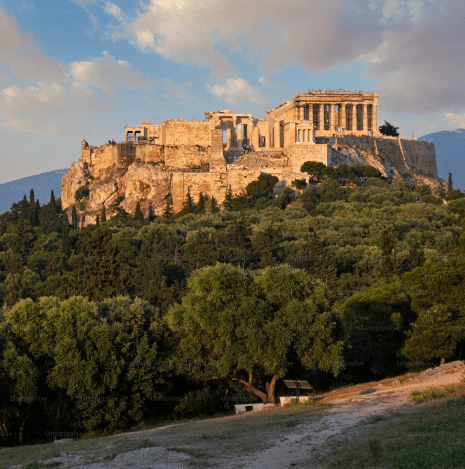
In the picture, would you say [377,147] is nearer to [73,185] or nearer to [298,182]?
[298,182]

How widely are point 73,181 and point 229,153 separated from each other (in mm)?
21087

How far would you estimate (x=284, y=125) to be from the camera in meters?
85.9

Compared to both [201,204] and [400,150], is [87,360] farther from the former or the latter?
[400,150]

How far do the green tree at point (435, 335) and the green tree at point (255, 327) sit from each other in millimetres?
5095

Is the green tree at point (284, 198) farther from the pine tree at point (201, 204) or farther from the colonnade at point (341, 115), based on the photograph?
the colonnade at point (341, 115)

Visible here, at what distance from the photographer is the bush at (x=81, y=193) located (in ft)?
269

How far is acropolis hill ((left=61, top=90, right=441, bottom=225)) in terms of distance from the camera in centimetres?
7594

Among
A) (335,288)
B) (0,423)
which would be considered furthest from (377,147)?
(0,423)

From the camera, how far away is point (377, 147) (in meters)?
92.6

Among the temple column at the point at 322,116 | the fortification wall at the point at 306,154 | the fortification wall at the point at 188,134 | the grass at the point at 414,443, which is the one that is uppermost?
the temple column at the point at 322,116

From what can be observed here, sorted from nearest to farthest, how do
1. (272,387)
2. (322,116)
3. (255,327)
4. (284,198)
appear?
(255,327) → (272,387) → (284,198) → (322,116)

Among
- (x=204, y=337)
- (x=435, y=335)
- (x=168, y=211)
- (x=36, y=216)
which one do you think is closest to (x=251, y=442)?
(x=204, y=337)

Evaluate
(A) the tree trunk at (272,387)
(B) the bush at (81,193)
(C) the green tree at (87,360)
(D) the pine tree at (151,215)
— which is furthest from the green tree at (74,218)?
(A) the tree trunk at (272,387)

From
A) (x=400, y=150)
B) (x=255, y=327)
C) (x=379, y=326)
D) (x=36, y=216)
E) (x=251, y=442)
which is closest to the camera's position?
(x=251, y=442)
